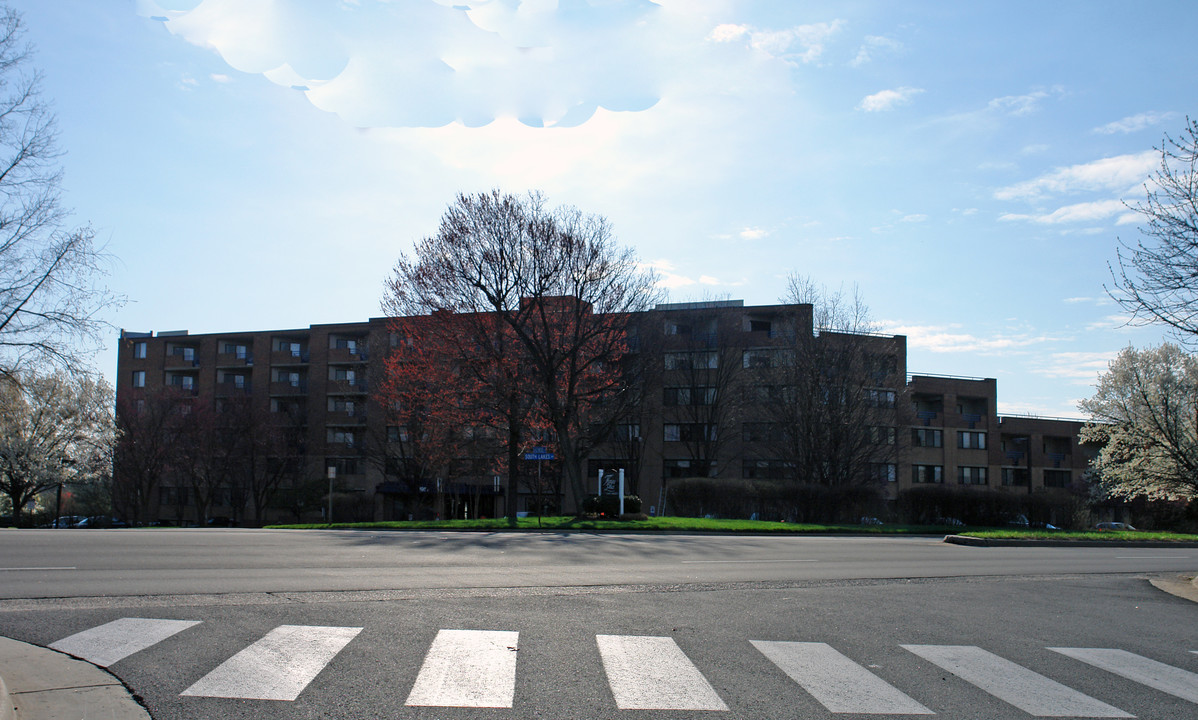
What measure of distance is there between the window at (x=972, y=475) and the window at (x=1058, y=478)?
25.3 ft

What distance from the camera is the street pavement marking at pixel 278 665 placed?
211 inches

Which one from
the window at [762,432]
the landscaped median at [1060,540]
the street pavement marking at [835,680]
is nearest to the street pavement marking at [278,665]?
the street pavement marking at [835,680]

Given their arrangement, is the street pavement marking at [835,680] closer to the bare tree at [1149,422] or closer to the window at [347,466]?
the bare tree at [1149,422]

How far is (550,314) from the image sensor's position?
31578 mm

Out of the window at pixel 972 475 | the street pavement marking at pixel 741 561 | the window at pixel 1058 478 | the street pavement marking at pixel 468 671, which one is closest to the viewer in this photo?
the street pavement marking at pixel 468 671

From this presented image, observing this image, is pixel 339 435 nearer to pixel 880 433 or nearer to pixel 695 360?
pixel 695 360

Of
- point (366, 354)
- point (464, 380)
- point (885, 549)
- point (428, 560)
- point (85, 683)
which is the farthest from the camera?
point (366, 354)

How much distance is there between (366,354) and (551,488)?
60.4 ft

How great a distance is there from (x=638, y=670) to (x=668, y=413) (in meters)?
51.3

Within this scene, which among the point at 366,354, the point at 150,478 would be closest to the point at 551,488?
the point at 366,354

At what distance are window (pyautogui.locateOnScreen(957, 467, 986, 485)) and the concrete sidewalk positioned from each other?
66.0 metres

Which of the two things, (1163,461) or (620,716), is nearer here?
(620,716)

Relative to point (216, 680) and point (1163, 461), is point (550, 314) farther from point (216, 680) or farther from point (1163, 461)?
point (1163, 461)

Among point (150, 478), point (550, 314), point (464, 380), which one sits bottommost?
point (150, 478)
